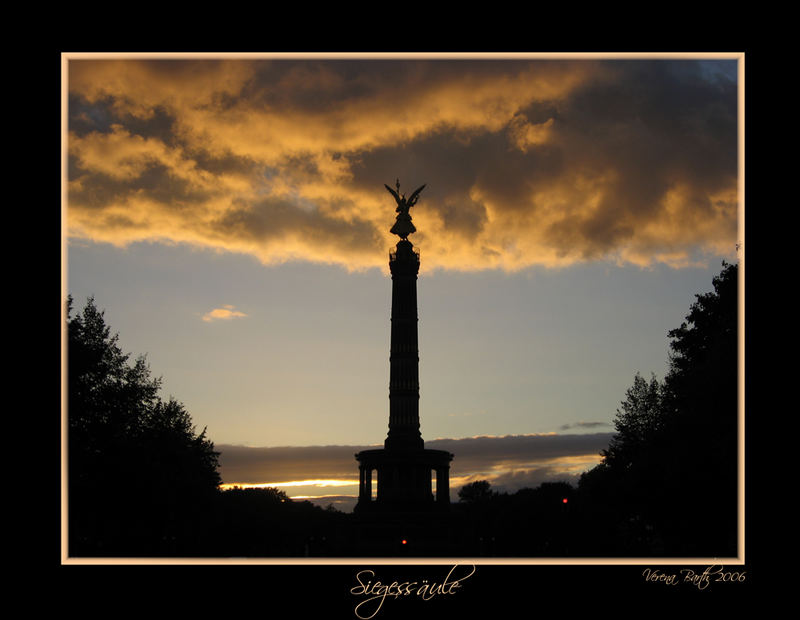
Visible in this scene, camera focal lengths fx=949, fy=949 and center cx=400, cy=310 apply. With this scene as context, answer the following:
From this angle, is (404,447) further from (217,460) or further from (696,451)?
(696,451)

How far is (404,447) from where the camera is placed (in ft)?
264

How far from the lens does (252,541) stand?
10444 cm

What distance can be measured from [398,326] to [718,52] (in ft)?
207

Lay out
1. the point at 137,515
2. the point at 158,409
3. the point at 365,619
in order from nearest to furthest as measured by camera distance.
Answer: the point at 365,619 → the point at 137,515 → the point at 158,409

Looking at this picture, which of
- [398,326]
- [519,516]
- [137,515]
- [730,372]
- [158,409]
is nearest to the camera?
[730,372]

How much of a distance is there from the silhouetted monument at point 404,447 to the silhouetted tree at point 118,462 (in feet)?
78.2

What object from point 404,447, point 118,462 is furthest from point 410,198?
point 118,462

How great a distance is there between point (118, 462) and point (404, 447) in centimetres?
3775

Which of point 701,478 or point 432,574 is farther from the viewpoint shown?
point 701,478

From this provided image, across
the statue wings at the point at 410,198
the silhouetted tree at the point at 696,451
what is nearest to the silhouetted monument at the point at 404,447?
the statue wings at the point at 410,198

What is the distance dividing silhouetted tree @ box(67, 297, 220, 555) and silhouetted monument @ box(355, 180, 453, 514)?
23825mm

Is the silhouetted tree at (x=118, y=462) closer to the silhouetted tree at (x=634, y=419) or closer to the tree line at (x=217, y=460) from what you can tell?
the tree line at (x=217, y=460)

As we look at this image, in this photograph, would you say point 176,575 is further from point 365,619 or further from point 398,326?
point 398,326
